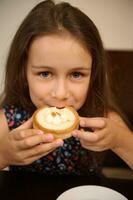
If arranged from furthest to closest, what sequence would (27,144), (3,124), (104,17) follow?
(104,17)
(3,124)
(27,144)

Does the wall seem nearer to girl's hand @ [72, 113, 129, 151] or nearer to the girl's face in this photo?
the girl's face

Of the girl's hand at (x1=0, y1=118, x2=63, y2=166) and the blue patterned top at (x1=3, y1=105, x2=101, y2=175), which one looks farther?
the blue patterned top at (x1=3, y1=105, x2=101, y2=175)

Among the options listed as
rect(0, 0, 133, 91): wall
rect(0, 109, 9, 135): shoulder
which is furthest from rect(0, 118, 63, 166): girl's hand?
rect(0, 0, 133, 91): wall

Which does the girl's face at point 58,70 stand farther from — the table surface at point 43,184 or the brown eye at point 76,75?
the table surface at point 43,184

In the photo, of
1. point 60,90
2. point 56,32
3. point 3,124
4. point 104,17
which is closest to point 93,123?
point 60,90

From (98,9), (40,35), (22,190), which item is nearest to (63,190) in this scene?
(22,190)

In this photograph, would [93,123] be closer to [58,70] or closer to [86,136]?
[86,136]
